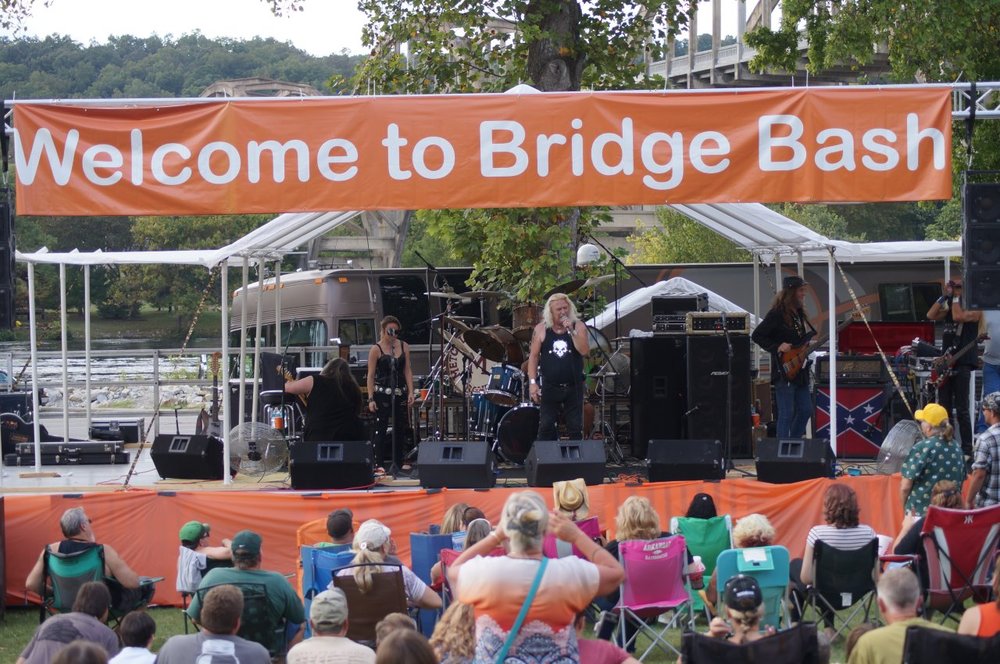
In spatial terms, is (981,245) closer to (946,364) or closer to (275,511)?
(946,364)

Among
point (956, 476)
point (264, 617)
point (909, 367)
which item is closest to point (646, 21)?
point (909, 367)

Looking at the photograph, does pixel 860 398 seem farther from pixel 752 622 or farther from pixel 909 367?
pixel 752 622

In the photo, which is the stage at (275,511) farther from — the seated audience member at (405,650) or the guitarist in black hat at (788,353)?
the seated audience member at (405,650)

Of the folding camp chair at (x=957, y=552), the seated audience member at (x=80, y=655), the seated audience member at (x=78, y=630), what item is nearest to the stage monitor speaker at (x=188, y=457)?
the seated audience member at (x=78, y=630)

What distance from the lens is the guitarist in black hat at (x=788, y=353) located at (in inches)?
428

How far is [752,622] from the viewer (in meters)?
4.77

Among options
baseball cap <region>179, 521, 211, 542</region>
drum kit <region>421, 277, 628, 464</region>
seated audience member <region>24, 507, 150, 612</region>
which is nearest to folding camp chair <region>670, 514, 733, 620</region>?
baseball cap <region>179, 521, 211, 542</region>

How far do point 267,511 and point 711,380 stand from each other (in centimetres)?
464

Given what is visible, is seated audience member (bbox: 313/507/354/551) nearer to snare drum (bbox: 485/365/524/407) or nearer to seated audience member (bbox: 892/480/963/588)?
seated audience member (bbox: 892/480/963/588)

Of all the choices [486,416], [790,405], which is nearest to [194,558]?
[486,416]

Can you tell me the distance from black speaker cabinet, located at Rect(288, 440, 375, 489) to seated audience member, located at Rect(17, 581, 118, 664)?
4226 millimetres

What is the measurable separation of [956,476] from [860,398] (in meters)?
4.10

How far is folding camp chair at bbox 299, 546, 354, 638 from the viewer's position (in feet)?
21.5

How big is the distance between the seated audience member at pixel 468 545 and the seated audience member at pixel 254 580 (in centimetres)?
88
